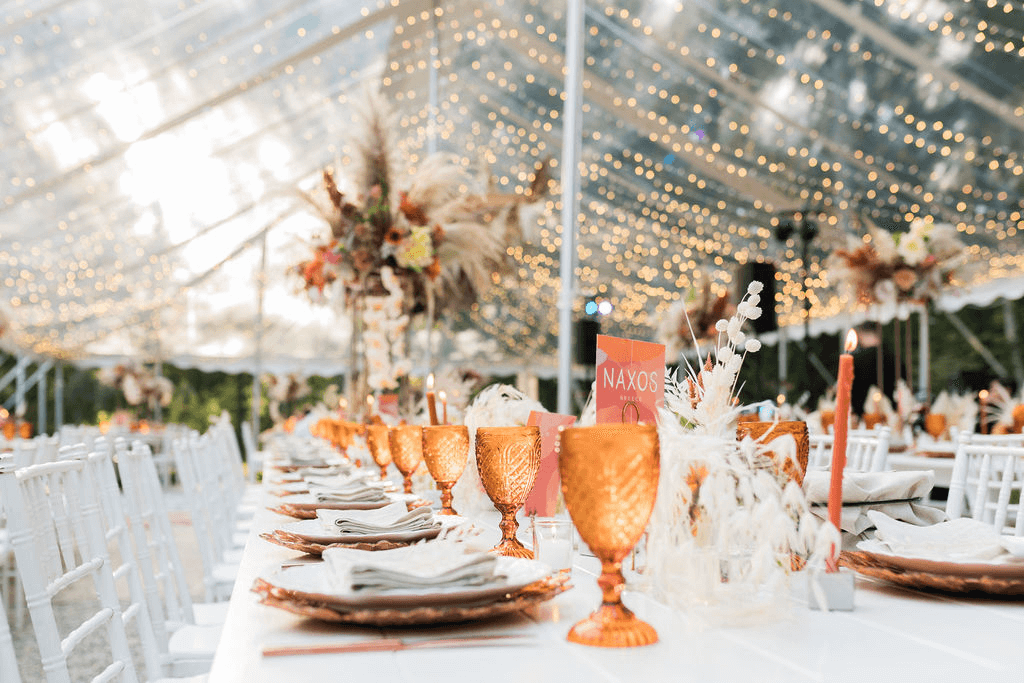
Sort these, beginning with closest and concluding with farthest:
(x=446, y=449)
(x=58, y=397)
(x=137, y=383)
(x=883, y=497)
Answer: (x=883, y=497)
(x=446, y=449)
(x=137, y=383)
(x=58, y=397)

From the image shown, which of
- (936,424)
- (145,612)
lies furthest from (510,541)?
(936,424)

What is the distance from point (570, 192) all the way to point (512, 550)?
285 cm

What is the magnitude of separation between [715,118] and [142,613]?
5078mm

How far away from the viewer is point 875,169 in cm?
595

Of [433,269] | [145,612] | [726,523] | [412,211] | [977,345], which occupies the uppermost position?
[412,211]

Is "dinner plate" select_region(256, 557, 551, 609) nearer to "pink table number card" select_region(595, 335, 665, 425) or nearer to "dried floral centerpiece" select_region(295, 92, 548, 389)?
"pink table number card" select_region(595, 335, 665, 425)

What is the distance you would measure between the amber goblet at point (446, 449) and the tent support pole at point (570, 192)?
2338 mm

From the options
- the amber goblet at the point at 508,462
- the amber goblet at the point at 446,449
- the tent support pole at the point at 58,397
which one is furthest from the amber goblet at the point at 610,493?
the tent support pole at the point at 58,397

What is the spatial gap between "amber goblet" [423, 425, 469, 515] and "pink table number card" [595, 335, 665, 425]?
0.82ft

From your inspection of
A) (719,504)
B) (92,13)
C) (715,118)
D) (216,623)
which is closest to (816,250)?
(715,118)

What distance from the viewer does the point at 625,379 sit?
1.20 metres

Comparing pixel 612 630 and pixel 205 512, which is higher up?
pixel 612 630

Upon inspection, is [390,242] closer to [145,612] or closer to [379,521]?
[145,612]

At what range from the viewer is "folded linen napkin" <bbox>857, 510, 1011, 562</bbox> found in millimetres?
998
